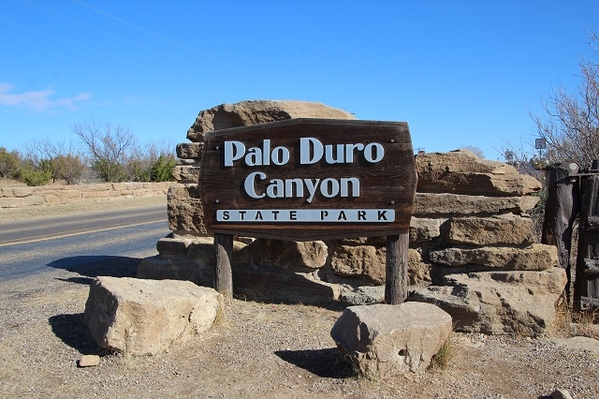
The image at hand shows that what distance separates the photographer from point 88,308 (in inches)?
183

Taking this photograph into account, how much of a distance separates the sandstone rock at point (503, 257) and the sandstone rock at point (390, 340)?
4.51ft

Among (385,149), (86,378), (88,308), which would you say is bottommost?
(86,378)

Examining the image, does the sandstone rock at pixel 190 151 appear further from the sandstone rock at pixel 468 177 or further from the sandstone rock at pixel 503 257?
the sandstone rock at pixel 503 257

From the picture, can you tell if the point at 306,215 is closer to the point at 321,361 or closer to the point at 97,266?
the point at 321,361

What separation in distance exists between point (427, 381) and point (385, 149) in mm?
2131

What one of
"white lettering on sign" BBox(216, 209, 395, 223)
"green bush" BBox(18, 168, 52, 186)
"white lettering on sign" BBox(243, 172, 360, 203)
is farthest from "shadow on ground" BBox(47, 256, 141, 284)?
"green bush" BBox(18, 168, 52, 186)

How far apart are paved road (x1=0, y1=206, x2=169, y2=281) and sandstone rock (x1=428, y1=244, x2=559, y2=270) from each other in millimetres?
4286

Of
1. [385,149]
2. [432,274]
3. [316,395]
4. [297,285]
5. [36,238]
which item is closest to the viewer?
[316,395]

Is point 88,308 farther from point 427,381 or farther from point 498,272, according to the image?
point 498,272

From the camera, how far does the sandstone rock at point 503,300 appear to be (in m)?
4.59

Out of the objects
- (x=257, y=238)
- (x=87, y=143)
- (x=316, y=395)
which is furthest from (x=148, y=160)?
(x=316, y=395)

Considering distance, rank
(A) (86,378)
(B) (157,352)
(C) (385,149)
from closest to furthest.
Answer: (A) (86,378), (B) (157,352), (C) (385,149)

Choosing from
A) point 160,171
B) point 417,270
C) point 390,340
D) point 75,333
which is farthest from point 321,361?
point 160,171

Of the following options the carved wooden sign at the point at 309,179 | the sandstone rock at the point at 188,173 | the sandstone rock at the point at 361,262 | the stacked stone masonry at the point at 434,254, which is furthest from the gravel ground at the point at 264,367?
the sandstone rock at the point at 188,173
